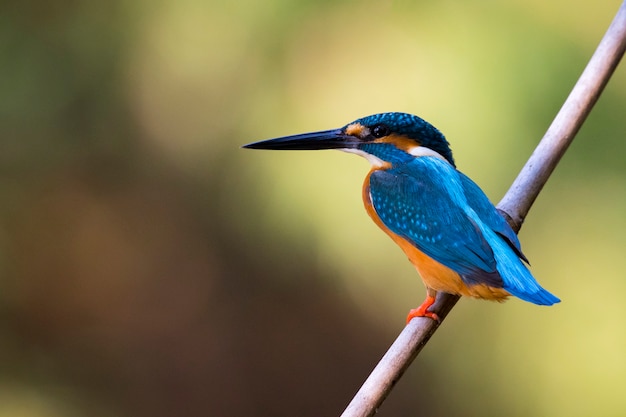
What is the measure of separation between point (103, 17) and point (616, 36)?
183cm

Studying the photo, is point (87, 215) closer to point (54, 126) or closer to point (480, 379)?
point (54, 126)

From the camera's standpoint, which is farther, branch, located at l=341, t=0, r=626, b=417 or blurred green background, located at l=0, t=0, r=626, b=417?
A: blurred green background, located at l=0, t=0, r=626, b=417

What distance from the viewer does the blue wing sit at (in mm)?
1470

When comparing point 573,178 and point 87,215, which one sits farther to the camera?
point 87,215

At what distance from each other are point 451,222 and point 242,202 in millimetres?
1272

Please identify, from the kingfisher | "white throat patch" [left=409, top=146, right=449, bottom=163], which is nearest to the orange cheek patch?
the kingfisher

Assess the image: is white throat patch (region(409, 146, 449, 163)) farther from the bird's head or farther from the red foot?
the red foot

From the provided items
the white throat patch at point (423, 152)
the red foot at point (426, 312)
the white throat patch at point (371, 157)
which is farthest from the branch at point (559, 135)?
the white throat patch at point (371, 157)

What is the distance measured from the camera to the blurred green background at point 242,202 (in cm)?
247

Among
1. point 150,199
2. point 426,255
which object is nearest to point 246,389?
point 150,199

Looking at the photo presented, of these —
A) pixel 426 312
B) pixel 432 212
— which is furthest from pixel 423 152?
pixel 426 312

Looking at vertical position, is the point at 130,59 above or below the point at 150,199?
above

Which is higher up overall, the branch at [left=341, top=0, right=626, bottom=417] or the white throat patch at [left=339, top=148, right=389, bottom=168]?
the branch at [left=341, top=0, right=626, bottom=417]

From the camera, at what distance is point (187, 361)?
3021mm
